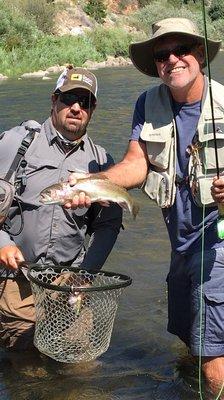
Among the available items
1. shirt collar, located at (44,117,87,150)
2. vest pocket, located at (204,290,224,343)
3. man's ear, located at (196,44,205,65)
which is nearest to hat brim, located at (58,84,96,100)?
shirt collar, located at (44,117,87,150)

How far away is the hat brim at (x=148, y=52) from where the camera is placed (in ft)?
14.1

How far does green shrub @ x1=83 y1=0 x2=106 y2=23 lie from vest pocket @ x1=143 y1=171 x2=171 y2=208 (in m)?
60.8

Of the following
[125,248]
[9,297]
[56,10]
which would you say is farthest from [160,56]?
[56,10]

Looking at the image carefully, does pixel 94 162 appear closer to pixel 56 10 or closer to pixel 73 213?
pixel 73 213

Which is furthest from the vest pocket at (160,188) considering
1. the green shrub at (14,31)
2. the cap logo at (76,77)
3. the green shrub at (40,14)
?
the green shrub at (40,14)

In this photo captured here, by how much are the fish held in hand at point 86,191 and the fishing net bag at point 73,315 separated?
63 centimetres

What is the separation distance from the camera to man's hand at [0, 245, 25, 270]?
15.4 ft

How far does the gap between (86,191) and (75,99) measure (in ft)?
3.57

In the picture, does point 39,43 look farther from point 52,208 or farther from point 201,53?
point 201,53

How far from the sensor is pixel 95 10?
6319 cm

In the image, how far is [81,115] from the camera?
496 cm

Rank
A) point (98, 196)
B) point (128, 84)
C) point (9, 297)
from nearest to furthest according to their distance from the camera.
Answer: point (98, 196), point (9, 297), point (128, 84)

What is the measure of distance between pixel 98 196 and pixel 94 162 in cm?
91

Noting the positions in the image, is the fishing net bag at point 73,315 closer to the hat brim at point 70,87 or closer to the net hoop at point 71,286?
the net hoop at point 71,286
